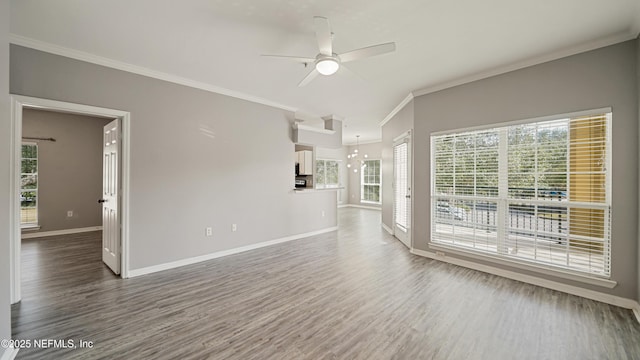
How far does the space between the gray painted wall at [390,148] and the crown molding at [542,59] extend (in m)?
0.80

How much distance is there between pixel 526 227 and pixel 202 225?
4783 mm

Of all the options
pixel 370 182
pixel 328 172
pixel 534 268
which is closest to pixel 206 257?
pixel 534 268

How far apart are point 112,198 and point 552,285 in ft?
19.8

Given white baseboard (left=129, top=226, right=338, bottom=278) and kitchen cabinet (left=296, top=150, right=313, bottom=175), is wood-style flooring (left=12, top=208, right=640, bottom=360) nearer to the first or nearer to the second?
white baseboard (left=129, top=226, right=338, bottom=278)

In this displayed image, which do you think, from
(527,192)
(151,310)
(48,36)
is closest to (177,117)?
(48,36)

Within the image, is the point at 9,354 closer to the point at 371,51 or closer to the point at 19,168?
the point at 19,168

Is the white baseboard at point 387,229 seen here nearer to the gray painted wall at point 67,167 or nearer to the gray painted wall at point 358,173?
the gray painted wall at point 358,173

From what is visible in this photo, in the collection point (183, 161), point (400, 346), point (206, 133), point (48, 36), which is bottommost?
point (400, 346)

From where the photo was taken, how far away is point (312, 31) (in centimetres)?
254

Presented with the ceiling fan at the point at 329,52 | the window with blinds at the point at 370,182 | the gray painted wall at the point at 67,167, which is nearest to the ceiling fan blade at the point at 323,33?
the ceiling fan at the point at 329,52

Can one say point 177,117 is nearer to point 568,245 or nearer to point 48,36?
point 48,36

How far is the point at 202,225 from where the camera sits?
4043 millimetres

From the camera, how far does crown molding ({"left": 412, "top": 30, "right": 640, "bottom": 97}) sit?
261 cm

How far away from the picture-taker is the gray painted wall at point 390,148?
4.90m
